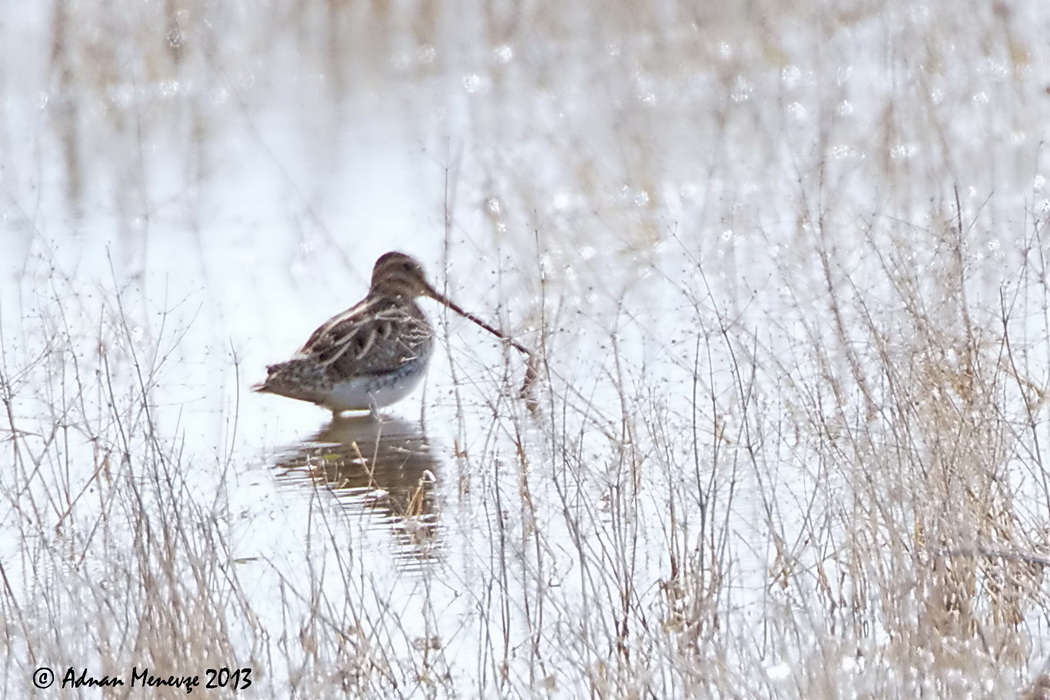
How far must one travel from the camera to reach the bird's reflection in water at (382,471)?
4699 mm

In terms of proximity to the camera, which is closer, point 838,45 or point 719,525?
point 719,525

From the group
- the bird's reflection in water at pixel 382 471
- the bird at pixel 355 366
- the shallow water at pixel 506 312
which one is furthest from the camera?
the bird at pixel 355 366

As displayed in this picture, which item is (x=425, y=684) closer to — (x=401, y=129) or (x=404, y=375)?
(x=404, y=375)

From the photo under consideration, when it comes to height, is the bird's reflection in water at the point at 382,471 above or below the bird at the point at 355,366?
below

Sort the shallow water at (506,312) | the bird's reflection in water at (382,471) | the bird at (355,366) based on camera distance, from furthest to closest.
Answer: the bird at (355,366), the bird's reflection in water at (382,471), the shallow water at (506,312)

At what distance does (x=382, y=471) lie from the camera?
18.1ft

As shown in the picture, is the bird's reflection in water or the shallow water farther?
the bird's reflection in water

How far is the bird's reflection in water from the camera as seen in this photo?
4.70 metres

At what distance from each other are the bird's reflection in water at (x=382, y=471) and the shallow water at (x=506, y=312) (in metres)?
0.02

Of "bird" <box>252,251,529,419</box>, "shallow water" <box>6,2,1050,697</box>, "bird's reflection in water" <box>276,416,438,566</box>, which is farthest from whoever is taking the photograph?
"bird" <box>252,251,529,419</box>

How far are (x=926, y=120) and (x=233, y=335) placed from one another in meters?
→ 3.39

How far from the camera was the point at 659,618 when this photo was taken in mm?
3869

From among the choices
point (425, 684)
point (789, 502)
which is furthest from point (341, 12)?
point (425, 684)

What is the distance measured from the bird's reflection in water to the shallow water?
0.07 ft
